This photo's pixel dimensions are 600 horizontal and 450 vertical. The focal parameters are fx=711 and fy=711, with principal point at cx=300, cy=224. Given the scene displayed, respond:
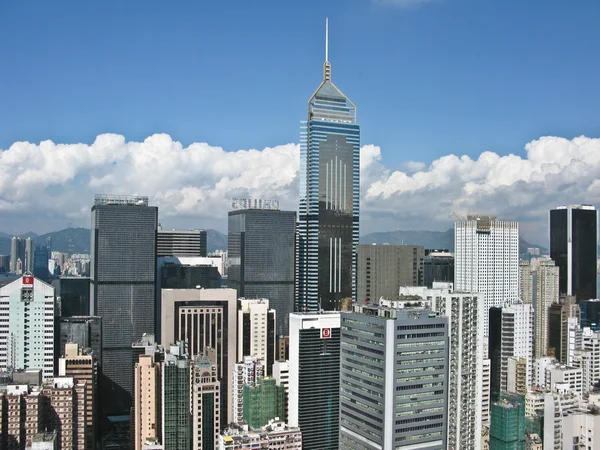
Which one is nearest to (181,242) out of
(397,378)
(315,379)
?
(315,379)

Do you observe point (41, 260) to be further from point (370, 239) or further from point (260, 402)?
point (260, 402)

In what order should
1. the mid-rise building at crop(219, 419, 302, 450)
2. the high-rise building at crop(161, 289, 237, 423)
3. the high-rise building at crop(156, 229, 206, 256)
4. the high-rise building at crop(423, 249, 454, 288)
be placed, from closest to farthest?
the mid-rise building at crop(219, 419, 302, 450)
the high-rise building at crop(161, 289, 237, 423)
the high-rise building at crop(423, 249, 454, 288)
the high-rise building at crop(156, 229, 206, 256)

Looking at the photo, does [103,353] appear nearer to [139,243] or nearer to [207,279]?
[139,243]

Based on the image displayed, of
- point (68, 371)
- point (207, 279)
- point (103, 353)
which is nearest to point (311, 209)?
point (207, 279)

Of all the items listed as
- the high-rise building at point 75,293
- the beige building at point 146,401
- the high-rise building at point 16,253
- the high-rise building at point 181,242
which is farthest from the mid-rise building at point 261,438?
the high-rise building at point 181,242

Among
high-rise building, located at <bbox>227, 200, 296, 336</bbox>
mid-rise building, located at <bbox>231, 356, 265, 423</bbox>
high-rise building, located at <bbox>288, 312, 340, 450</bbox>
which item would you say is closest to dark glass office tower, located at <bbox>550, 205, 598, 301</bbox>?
high-rise building, located at <bbox>227, 200, 296, 336</bbox>

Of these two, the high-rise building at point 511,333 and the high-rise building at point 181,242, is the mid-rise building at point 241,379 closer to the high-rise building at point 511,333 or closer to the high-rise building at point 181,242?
the high-rise building at point 511,333

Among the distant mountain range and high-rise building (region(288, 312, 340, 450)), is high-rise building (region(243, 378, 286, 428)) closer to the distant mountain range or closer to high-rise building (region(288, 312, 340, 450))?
high-rise building (region(288, 312, 340, 450))
